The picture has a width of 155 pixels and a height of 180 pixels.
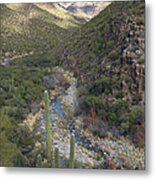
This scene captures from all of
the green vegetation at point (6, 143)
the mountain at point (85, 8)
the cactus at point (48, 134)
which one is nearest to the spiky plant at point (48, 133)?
the cactus at point (48, 134)

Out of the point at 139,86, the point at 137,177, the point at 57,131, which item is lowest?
the point at 137,177

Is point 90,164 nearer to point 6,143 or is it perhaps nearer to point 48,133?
point 48,133

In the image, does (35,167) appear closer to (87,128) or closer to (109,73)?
(87,128)

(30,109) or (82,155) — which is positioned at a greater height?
(30,109)

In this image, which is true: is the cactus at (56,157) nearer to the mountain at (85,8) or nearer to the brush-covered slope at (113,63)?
the brush-covered slope at (113,63)

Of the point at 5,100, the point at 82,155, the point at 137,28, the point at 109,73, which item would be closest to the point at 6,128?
the point at 5,100
